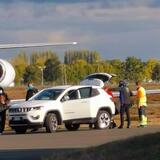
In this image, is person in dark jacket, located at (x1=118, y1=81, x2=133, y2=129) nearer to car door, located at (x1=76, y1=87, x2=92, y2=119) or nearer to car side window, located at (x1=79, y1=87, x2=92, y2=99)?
car side window, located at (x1=79, y1=87, x2=92, y2=99)

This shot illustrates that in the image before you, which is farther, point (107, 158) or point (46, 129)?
point (46, 129)

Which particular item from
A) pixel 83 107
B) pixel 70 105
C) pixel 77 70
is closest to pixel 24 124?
pixel 70 105

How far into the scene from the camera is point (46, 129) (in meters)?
27.6

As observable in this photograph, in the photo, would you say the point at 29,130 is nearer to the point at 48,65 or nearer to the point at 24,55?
the point at 48,65

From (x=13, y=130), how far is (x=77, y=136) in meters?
5.79

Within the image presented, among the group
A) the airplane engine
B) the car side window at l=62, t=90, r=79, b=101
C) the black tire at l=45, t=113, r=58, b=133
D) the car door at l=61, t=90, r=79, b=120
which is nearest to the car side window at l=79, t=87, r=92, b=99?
the car side window at l=62, t=90, r=79, b=101

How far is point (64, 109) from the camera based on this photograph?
1106 inches

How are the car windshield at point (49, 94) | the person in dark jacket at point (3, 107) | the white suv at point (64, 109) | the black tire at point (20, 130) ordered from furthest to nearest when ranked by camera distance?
the person in dark jacket at point (3, 107)
the car windshield at point (49, 94)
the black tire at point (20, 130)
the white suv at point (64, 109)

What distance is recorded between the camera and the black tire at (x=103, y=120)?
2894cm

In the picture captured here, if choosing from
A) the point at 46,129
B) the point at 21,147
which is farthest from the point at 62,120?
the point at 21,147

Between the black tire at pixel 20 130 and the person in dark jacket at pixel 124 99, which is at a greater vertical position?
the person in dark jacket at pixel 124 99

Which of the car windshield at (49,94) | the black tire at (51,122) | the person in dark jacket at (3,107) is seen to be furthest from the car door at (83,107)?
the person in dark jacket at (3,107)

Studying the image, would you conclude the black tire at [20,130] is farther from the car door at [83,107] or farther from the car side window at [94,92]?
the car side window at [94,92]

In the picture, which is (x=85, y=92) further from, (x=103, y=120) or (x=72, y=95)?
(x=103, y=120)
